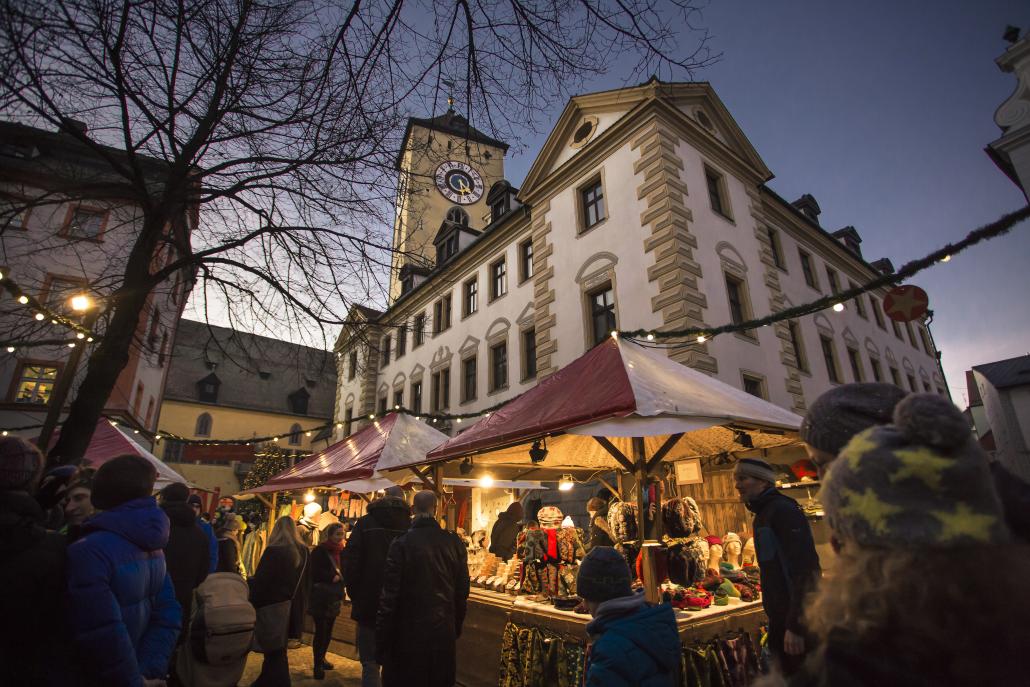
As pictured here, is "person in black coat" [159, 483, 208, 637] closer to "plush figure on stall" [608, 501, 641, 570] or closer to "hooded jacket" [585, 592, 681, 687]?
"hooded jacket" [585, 592, 681, 687]

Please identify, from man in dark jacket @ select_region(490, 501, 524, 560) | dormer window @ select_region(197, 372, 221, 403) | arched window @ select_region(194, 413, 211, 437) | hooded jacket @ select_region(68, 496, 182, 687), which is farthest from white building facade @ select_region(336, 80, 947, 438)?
dormer window @ select_region(197, 372, 221, 403)

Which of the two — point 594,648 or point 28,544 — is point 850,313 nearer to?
point 594,648

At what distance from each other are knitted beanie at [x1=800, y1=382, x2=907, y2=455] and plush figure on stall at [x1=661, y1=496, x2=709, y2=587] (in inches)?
167

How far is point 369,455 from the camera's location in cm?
951

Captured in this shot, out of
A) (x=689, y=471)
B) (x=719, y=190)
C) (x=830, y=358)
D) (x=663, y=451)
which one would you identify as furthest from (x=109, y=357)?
(x=830, y=358)

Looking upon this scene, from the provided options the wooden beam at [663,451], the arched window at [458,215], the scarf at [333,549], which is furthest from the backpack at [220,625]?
the arched window at [458,215]

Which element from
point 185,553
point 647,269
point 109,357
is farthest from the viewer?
point 647,269

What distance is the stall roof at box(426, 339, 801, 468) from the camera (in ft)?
15.2

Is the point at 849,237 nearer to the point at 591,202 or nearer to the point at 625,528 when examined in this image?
the point at 591,202

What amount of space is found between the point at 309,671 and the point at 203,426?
43577mm

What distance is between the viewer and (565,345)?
15.4 m

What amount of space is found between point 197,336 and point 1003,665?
5128 cm

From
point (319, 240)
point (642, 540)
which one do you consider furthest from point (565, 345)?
point (642, 540)

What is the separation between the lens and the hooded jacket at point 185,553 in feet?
14.0
